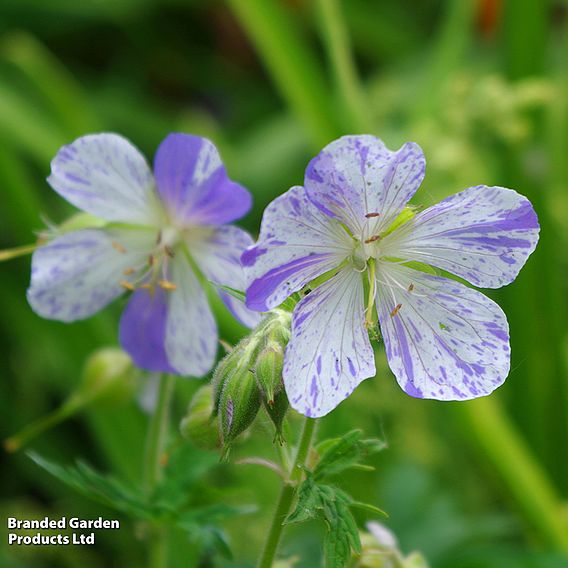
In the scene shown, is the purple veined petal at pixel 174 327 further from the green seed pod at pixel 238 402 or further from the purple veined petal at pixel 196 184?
the green seed pod at pixel 238 402

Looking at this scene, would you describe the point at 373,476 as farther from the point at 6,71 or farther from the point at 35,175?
the point at 6,71

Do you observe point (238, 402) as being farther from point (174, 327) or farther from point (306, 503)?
point (174, 327)

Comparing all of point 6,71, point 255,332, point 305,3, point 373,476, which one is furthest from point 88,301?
point 305,3

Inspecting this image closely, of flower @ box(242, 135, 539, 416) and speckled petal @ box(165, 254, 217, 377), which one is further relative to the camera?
speckled petal @ box(165, 254, 217, 377)

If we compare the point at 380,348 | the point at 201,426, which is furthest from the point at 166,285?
the point at 380,348

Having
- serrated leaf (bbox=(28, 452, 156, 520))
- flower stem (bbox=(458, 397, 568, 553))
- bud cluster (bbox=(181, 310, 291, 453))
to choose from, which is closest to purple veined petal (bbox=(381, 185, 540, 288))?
bud cluster (bbox=(181, 310, 291, 453))

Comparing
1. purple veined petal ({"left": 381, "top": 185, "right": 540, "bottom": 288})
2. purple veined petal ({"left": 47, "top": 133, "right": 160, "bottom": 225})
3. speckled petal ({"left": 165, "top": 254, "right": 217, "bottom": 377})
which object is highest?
purple veined petal ({"left": 47, "top": 133, "right": 160, "bottom": 225})

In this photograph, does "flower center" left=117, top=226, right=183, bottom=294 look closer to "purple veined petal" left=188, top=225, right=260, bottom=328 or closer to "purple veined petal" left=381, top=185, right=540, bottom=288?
"purple veined petal" left=188, top=225, right=260, bottom=328
